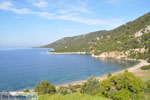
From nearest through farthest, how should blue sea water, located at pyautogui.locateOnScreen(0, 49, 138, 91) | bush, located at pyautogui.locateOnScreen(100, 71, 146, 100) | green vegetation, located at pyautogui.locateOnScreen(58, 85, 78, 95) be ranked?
bush, located at pyautogui.locateOnScreen(100, 71, 146, 100), green vegetation, located at pyautogui.locateOnScreen(58, 85, 78, 95), blue sea water, located at pyautogui.locateOnScreen(0, 49, 138, 91)

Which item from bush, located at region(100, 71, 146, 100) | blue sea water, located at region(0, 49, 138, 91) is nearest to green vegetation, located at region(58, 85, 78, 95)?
bush, located at region(100, 71, 146, 100)

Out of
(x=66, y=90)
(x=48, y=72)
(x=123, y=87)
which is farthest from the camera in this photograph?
(x=48, y=72)

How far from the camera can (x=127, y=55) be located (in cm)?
9462

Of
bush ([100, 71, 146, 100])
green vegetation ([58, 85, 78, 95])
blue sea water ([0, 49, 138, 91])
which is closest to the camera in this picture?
bush ([100, 71, 146, 100])

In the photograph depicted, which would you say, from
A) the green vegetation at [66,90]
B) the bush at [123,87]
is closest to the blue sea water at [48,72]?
the green vegetation at [66,90]

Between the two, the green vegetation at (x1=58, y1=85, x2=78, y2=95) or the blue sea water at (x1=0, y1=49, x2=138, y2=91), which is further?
the blue sea water at (x1=0, y1=49, x2=138, y2=91)

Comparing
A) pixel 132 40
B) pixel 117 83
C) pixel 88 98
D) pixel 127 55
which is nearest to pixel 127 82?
pixel 117 83

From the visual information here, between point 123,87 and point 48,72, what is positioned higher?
point 123,87

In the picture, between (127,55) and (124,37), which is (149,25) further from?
(127,55)

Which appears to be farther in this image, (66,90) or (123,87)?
(66,90)

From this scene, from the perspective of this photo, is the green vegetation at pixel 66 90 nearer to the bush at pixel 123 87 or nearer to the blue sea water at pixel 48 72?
the bush at pixel 123 87

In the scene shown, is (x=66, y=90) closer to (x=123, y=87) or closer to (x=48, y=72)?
(x=123, y=87)

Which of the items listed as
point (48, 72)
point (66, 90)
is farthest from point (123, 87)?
point (48, 72)

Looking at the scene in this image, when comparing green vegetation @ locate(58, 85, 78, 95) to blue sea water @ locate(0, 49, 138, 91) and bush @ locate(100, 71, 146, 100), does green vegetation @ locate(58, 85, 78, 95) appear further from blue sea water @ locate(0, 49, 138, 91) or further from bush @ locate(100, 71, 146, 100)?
blue sea water @ locate(0, 49, 138, 91)
